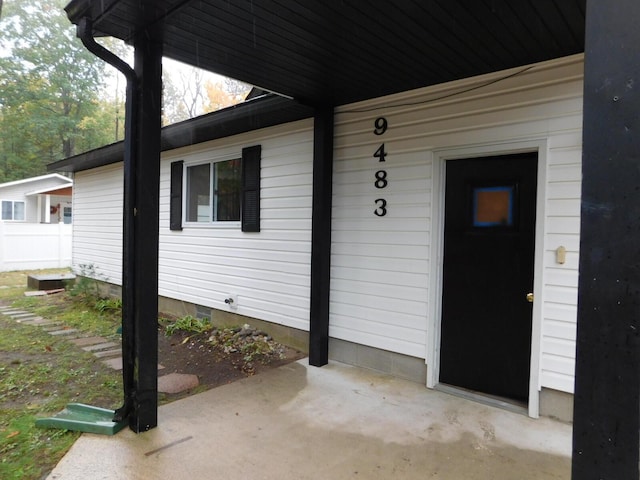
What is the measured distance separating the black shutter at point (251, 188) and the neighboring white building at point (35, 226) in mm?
12160

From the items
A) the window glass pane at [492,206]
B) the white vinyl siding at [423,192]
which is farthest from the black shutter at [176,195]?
the window glass pane at [492,206]

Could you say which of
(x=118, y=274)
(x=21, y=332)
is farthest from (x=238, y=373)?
→ (x=118, y=274)

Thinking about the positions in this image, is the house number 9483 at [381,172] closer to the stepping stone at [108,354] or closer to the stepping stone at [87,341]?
the stepping stone at [108,354]

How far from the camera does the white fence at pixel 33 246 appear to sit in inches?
522

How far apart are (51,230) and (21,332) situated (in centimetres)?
1039

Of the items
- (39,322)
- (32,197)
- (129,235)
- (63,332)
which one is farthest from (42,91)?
(129,235)

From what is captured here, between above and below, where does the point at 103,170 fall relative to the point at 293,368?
above

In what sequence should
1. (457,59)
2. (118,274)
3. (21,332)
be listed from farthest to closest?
(118,274) → (21,332) → (457,59)

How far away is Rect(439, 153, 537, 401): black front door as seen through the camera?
3225 millimetres

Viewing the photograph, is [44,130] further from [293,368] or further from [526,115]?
[526,115]

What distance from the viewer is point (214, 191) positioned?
19.8 ft

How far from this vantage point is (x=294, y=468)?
2.43m

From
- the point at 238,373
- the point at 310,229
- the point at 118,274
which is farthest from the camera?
the point at 118,274

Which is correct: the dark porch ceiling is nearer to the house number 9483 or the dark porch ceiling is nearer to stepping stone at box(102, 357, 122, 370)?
the house number 9483
